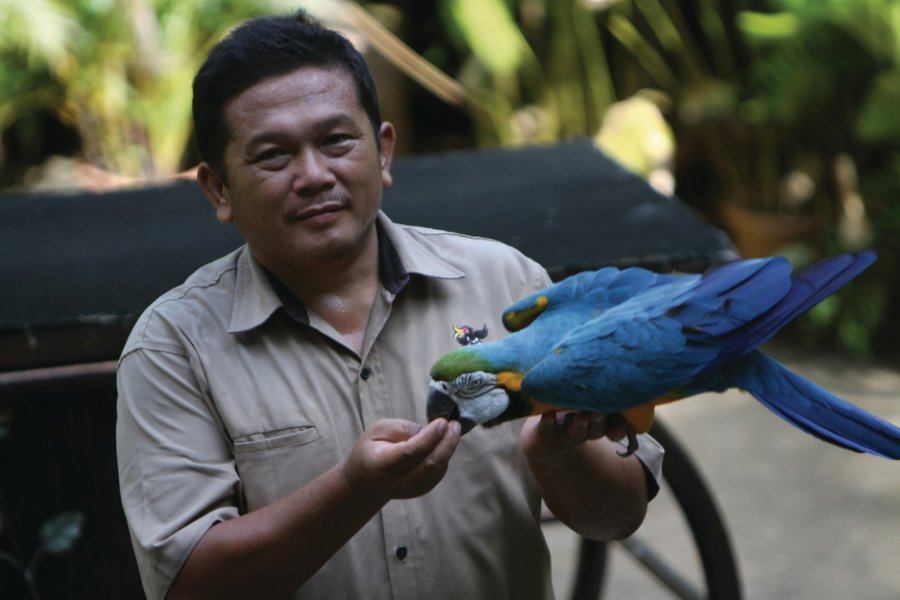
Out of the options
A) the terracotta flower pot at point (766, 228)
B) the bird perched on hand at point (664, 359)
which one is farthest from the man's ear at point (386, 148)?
the terracotta flower pot at point (766, 228)

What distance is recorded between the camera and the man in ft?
3.38

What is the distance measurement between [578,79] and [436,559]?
404cm

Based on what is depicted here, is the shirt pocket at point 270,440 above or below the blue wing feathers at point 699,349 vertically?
below

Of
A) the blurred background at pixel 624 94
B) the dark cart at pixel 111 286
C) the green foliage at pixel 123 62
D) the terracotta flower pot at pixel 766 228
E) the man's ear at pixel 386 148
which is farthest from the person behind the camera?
the terracotta flower pot at pixel 766 228

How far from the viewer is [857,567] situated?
9.71 feet

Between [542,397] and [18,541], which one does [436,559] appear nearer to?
[542,397]

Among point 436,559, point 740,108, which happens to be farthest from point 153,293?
point 740,108

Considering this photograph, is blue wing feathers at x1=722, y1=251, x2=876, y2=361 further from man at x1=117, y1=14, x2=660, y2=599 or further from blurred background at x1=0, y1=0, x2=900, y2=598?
blurred background at x1=0, y1=0, x2=900, y2=598

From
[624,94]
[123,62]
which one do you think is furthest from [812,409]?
[624,94]

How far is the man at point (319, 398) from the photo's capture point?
1030 millimetres

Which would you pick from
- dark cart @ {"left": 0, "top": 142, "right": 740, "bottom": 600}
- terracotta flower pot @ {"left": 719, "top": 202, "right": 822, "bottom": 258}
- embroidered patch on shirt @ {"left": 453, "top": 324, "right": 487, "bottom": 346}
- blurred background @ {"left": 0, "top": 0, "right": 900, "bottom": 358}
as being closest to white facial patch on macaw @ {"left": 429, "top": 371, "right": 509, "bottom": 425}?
embroidered patch on shirt @ {"left": 453, "top": 324, "right": 487, "bottom": 346}

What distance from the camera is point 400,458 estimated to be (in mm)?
938

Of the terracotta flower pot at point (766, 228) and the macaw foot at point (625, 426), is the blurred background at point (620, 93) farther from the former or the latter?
the macaw foot at point (625, 426)

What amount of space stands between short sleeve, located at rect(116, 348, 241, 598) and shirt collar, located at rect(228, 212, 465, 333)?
3.5 inches
